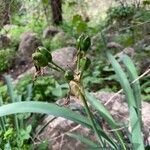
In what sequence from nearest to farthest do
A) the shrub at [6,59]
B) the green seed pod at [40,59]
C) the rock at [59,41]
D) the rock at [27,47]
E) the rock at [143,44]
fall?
the green seed pod at [40,59]
the rock at [143,44]
the shrub at [6,59]
the rock at [27,47]
the rock at [59,41]

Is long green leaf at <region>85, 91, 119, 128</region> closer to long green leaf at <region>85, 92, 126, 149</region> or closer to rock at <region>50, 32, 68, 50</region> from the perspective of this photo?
long green leaf at <region>85, 92, 126, 149</region>

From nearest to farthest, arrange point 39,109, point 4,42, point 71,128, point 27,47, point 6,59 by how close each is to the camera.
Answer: point 39,109
point 71,128
point 6,59
point 27,47
point 4,42

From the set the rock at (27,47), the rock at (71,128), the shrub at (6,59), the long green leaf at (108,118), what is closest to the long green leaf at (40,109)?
the long green leaf at (108,118)

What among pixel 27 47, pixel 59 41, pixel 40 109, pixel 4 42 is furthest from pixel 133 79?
pixel 4 42

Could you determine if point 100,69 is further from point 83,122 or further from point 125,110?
point 83,122

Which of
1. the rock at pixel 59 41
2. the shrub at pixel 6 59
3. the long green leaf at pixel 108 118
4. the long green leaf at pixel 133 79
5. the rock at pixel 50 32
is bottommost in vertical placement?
the rock at pixel 50 32

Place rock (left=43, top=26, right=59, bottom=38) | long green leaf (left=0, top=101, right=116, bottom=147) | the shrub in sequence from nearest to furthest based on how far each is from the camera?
long green leaf (left=0, top=101, right=116, bottom=147) → the shrub → rock (left=43, top=26, right=59, bottom=38)

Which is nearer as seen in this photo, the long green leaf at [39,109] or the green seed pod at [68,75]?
the green seed pod at [68,75]

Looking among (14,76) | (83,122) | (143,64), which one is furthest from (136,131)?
(14,76)

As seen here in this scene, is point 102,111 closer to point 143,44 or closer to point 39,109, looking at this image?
point 39,109

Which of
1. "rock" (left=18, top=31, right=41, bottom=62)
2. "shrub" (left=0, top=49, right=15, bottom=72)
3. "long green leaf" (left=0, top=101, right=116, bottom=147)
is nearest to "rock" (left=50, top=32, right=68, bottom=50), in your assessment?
"rock" (left=18, top=31, right=41, bottom=62)

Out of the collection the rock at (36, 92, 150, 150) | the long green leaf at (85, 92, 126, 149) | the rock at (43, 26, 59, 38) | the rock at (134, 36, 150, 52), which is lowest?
the rock at (43, 26, 59, 38)

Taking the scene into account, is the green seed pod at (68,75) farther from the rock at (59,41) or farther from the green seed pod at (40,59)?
the rock at (59,41)
